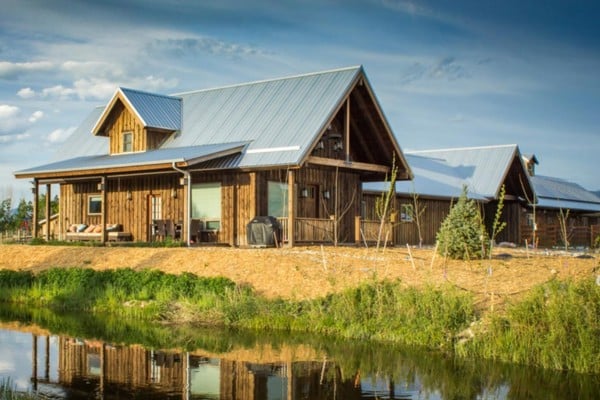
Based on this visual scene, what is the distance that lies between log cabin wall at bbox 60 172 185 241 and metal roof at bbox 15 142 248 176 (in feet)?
3.22

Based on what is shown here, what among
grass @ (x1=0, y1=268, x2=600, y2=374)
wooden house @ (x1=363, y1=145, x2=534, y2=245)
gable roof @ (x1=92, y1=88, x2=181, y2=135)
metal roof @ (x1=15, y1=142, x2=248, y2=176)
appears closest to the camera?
grass @ (x1=0, y1=268, x2=600, y2=374)

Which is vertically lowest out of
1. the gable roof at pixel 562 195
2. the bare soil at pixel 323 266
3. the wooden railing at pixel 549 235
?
the bare soil at pixel 323 266

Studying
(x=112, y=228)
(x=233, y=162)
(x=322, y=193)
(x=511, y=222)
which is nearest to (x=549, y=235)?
(x=511, y=222)

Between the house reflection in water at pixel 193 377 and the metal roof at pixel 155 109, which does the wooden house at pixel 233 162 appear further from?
the house reflection in water at pixel 193 377

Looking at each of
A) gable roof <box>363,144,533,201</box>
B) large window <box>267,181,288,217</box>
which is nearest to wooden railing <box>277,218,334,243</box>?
large window <box>267,181,288,217</box>

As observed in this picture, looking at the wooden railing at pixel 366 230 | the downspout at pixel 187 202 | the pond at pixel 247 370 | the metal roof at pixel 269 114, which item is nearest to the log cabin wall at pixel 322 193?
the wooden railing at pixel 366 230

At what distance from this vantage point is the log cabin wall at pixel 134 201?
29.5m

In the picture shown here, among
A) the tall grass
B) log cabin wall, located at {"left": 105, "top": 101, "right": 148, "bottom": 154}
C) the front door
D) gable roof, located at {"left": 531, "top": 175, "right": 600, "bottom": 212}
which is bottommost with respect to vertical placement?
the tall grass

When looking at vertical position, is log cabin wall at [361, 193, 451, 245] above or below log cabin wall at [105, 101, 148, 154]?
below

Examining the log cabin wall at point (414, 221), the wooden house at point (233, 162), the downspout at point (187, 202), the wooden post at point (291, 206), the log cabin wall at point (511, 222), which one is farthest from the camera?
the log cabin wall at point (511, 222)

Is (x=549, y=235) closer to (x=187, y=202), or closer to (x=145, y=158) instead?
(x=187, y=202)

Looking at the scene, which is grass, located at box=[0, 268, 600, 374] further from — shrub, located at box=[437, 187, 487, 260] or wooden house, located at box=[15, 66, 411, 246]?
wooden house, located at box=[15, 66, 411, 246]

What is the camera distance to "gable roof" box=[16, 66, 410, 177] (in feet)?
86.0

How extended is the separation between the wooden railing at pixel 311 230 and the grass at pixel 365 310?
6.07m
